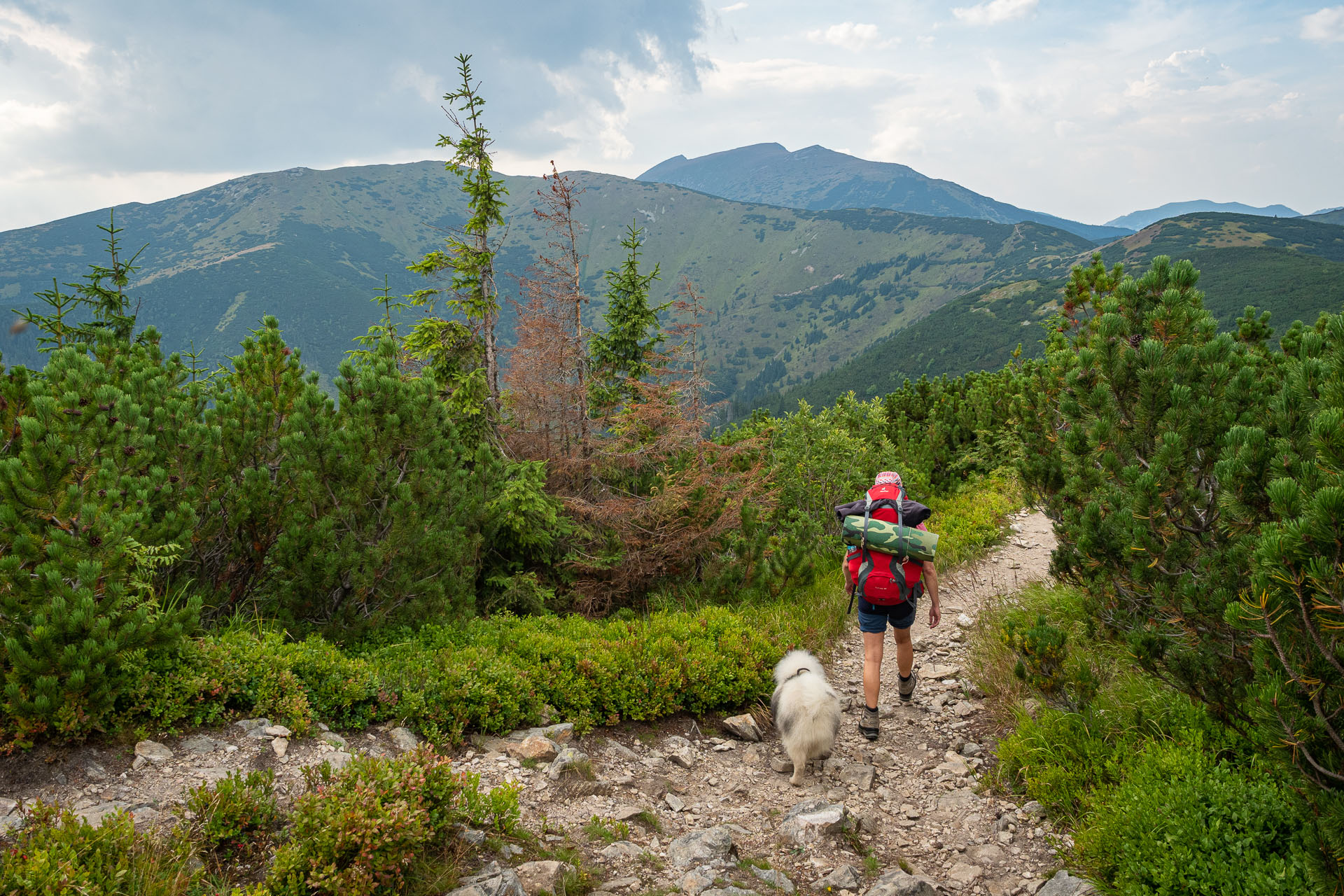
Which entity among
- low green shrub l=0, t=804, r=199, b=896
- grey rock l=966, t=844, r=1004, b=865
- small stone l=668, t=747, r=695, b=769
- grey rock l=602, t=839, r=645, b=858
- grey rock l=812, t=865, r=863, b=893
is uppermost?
low green shrub l=0, t=804, r=199, b=896

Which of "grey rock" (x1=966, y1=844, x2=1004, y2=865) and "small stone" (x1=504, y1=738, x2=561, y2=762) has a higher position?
"small stone" (x1=504, y1=738, x2=561, y2=762)

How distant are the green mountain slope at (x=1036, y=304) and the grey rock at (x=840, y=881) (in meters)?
119

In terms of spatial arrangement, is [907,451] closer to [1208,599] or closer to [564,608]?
[564,608]

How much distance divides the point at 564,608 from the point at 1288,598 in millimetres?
8490

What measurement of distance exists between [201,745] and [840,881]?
438 cm

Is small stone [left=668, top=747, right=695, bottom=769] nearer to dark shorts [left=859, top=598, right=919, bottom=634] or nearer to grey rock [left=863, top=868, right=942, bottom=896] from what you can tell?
dark shorts [left=859, top=598, right=919, bottom=634]

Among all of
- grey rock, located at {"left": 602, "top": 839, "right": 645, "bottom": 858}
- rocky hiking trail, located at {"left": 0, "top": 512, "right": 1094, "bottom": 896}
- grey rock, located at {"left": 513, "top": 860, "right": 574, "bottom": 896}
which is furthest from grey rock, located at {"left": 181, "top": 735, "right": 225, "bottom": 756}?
grey rock, located at {"left": 602, "top": 839, "right": 645, "bottom": 858}

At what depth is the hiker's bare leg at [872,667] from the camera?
241 inches

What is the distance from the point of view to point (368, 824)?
328cm

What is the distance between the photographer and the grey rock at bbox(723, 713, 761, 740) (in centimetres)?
635

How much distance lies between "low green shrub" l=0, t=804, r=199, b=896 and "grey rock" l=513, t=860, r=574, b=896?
5.30 feet

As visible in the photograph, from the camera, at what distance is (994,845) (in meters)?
4.42

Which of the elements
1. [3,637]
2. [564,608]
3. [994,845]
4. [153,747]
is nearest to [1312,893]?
[994,845]

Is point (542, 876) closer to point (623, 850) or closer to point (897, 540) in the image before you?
point (623, 850)
